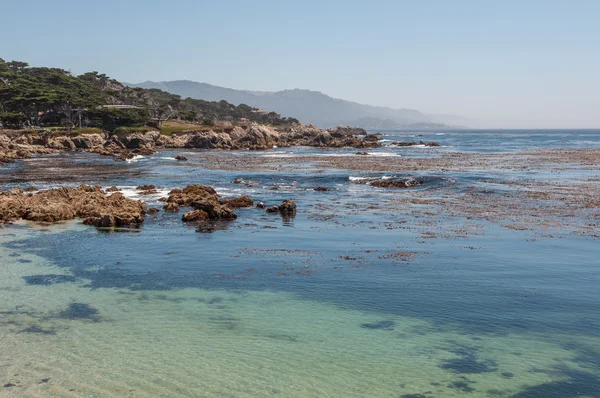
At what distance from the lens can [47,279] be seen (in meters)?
17.1

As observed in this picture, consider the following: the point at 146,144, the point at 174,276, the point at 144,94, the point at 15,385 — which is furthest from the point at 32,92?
the point at 15,385

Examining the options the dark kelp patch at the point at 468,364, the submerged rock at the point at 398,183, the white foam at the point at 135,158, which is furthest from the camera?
the white foam at the point at 135,158

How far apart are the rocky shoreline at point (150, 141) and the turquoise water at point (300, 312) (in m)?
54.6

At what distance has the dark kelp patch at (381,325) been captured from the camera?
1322cm

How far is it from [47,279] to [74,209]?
40.9ft

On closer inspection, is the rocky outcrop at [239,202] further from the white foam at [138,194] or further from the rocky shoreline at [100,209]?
the white foam at [138,194]

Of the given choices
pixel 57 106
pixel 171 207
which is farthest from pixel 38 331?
pixel 57 106

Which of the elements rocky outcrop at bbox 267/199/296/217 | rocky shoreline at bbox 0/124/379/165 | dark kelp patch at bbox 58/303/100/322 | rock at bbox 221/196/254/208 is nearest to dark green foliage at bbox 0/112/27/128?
rocky shoreline at bbox 0/124/379/165

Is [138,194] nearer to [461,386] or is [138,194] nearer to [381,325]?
[381,325]

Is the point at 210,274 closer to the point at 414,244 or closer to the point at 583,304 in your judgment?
the point at 414,244

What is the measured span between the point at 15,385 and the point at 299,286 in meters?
8.58

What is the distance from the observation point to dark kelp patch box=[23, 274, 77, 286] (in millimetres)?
16672

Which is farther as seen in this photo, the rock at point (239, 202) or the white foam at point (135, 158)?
the white foam at point (135, 158)

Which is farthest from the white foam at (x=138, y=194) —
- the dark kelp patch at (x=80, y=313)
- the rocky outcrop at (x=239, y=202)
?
the dark kelp patch at (x=80, y=313)
